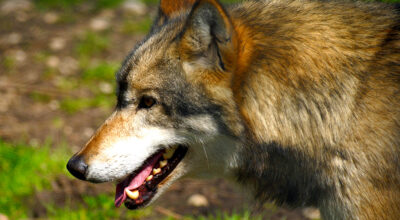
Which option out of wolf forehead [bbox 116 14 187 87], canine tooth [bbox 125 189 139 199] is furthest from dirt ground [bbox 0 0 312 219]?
wolf forehead [bbox 116 14 187 87]

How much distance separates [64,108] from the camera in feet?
→ 19.2

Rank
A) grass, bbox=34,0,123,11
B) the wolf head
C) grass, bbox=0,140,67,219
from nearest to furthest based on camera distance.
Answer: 1. the wolf head
2. grass, bbox=0,140,67,219
3. grass, bbox=34,0,123,11

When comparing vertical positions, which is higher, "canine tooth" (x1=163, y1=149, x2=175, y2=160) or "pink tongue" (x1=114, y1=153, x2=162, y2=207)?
"canine tooth" (x1=163, y1=149, x2=175, y2=160)

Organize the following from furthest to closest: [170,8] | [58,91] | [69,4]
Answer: [69,4], [58,91], [170,8]

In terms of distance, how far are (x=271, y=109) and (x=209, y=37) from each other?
20.1 inches

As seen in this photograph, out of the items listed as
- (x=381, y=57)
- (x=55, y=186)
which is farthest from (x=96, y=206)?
(x=381, y=57)

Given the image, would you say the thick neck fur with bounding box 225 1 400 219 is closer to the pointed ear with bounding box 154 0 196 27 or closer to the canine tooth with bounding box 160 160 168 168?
the canine tooth with bounding box 160 160 168 168

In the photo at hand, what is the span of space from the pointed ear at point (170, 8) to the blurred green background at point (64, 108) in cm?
119

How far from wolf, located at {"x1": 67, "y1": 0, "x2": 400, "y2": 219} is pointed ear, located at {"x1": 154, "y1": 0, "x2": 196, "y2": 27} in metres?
0.36

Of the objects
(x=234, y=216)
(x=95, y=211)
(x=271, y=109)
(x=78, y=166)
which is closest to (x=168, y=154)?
(x=78, y=166)

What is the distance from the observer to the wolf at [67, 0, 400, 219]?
9.04 feet

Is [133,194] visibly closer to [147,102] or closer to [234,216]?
[147,102]

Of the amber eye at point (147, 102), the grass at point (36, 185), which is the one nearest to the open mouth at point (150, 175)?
the amber eye at point (147, 102)

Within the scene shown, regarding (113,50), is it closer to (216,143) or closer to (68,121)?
(68,121)
